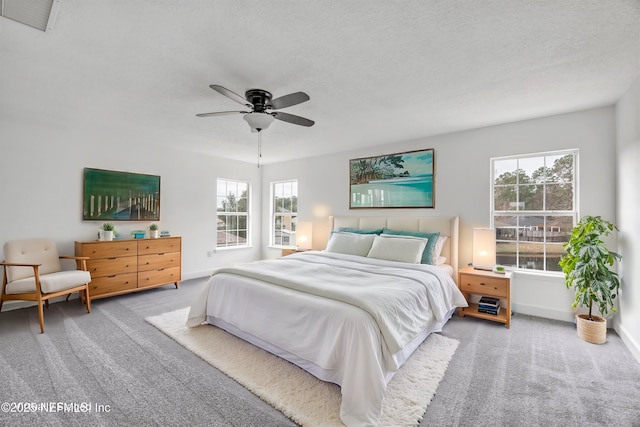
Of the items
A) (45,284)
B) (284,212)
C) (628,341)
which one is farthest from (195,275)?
(628,341)

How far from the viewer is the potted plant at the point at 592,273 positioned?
9.36 ft

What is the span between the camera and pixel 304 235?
571cm

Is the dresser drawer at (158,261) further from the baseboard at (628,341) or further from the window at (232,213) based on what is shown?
the baseboard at (628,341)

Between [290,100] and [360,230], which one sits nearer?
[290,100]

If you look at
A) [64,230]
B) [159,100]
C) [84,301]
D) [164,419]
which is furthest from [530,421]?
[64,230]

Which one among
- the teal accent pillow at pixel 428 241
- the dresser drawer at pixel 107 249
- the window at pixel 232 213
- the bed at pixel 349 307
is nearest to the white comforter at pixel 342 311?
the bed at pixel 349 307

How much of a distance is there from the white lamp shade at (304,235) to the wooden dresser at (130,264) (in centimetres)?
218

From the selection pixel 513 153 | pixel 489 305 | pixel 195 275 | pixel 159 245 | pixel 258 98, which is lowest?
pixel 195 275

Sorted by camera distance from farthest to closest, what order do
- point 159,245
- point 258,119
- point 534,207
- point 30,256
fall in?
point 159,245, point 534,207, point 30,256, point 258,119

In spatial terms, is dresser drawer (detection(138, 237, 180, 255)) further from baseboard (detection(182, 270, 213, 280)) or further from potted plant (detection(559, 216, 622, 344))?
potted plant (detection(559, 216, 622, 344))

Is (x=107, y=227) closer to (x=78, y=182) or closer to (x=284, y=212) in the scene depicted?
(x=78, y=182)

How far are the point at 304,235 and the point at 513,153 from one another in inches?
145

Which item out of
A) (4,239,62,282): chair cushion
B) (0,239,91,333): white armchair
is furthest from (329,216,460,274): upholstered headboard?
(4,239,62,282): chair cushion

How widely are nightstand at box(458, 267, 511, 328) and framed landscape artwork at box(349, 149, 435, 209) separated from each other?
125 centimetres
